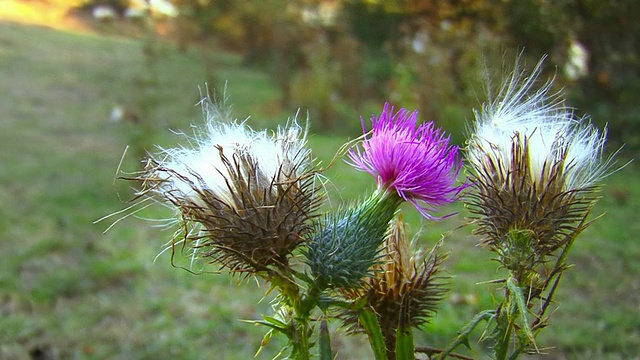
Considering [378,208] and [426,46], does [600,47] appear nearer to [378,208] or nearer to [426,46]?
[426,46]

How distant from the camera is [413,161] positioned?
104 centimetres

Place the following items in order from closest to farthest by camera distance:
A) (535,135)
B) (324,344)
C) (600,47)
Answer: (324,344) → (535,135) → (600,47)

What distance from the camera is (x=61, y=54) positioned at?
52.0 ft

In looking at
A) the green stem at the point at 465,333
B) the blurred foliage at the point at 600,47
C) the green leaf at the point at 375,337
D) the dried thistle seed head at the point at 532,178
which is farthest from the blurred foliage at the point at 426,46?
the green leaf at the point at 375,337

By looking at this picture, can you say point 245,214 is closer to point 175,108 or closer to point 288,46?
point 175,108

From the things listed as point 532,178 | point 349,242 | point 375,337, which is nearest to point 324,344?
point 375,337

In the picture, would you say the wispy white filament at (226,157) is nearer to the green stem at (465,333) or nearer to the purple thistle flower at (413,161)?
the purple thistle flower at (413,161)

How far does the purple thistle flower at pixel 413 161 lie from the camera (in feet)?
3.41

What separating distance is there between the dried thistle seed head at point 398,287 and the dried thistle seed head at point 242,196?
0.17 metres

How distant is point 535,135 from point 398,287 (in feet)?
1.14

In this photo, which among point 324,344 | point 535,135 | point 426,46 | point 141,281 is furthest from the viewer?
point 426,46

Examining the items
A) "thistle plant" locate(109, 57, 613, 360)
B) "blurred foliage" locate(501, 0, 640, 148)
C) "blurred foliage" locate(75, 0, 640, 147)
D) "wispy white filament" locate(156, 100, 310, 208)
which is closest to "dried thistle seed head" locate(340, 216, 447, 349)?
"thistle plant" locate(109, 57, 613, 360)

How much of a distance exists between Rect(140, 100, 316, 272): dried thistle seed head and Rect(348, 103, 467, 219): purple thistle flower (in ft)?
0.41

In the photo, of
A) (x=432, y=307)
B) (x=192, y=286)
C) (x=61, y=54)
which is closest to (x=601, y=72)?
(x=192, y=286)
